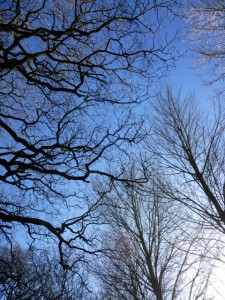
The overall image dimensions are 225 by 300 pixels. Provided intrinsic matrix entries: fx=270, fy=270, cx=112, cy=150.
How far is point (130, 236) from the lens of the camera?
8742 mm

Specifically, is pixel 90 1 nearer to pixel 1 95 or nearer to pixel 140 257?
pixel 1 95

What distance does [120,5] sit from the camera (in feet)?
14.8

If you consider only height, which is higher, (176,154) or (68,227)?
(176,154)

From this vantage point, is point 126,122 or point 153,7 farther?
point 126,122

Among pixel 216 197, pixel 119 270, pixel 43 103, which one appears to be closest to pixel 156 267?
pixel 119 270

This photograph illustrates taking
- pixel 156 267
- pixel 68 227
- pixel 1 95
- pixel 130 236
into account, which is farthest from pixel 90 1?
pixel 156 267

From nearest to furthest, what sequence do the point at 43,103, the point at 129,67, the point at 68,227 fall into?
the point at 68,227, the point at 129,67, the point at 43,103

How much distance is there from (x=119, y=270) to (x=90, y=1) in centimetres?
740

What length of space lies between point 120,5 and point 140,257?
6955 mm

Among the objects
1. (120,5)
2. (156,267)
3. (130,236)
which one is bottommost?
(156,267)

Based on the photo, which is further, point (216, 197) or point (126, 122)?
point (216, 197)

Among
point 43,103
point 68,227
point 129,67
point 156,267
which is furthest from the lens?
point 156,267

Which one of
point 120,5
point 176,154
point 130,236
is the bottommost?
point 130,236

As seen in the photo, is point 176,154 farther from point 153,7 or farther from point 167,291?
point 167,291
